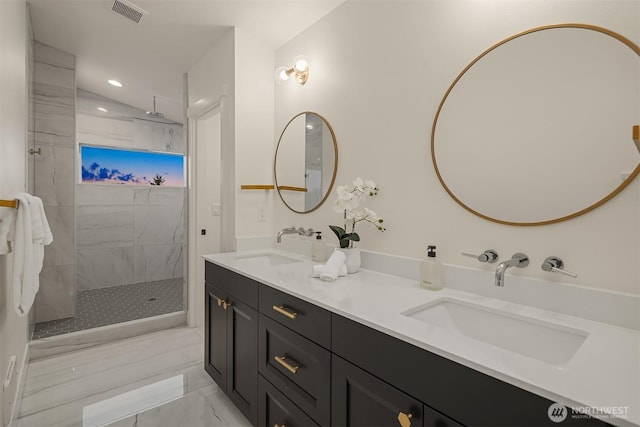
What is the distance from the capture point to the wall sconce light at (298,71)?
6.88 ft

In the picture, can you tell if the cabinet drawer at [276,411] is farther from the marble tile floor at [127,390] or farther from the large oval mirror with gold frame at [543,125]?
the large oval mirror with gold frame at [543,125]

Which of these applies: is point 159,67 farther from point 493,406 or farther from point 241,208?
point 493,406

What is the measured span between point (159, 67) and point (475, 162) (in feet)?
9.93

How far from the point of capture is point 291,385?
128cm

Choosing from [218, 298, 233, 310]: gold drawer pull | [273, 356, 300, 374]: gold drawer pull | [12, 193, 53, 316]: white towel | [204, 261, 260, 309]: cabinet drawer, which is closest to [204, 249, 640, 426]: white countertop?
[204, 261, 260, 309]: cabinet drawer

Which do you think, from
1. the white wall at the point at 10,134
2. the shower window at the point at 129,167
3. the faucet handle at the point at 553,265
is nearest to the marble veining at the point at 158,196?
the shower window at the point at 129,167

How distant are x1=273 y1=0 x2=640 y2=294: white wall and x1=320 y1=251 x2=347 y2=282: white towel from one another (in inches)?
10.4

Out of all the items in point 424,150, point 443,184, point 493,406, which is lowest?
point 493,406

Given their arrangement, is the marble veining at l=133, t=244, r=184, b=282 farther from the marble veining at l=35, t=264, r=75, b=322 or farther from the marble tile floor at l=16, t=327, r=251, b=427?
the marble tile floor at l=16, t=327, r=251, b=427

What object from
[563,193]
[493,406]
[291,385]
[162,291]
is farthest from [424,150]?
[162,291]

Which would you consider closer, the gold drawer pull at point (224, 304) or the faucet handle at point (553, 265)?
the faucet handle at point (553, 265)

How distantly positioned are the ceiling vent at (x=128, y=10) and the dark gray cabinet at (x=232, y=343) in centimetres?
182

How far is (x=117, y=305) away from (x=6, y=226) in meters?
2.49

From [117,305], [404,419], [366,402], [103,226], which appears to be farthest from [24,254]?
[103,226]
